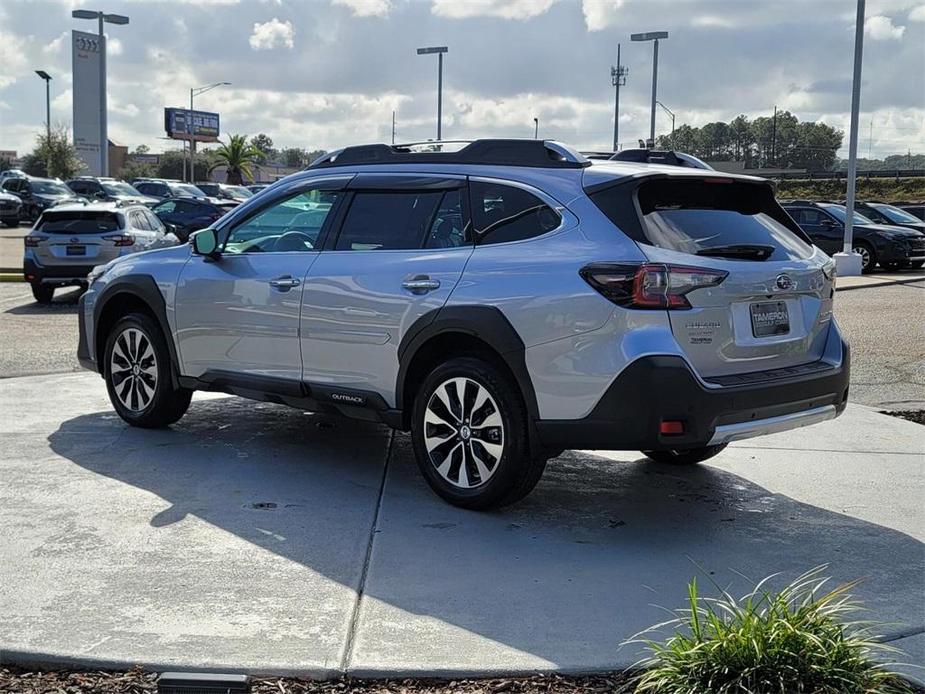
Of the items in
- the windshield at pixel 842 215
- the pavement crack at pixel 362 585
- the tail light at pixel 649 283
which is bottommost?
the pavement crack at pixel 362 585

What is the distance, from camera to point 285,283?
646cm

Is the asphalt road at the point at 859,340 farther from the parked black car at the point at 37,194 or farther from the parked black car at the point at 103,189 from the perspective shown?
the parked black car at the point at 37,194

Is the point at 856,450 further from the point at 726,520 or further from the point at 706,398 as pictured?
the point at 706,398

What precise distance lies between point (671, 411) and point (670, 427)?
0.08m

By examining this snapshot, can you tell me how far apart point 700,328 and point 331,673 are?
7.72 feet

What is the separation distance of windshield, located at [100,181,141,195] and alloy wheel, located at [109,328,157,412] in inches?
1341

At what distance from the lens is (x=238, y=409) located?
8.37 meters

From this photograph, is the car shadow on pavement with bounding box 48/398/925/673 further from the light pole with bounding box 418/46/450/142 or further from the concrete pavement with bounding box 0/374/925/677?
the light pole with bounding box 418/46/450/142

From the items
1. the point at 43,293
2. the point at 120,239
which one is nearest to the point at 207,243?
the point at 120,239

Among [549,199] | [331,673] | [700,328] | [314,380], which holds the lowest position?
[331,673]

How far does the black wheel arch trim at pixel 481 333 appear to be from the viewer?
534 cm

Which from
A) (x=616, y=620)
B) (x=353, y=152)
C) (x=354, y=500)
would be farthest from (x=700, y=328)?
(x=353, y=152)

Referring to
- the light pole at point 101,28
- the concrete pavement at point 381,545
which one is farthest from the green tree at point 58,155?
the concrete pavement at point 381,545

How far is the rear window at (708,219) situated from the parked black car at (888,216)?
2256 centimetres
